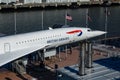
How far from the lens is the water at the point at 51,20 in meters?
94.0

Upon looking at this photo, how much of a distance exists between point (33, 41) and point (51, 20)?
5943 centimetres

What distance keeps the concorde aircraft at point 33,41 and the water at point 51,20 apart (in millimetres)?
33559

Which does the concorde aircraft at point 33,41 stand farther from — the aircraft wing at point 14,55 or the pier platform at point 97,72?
the pier platform at point 97,72

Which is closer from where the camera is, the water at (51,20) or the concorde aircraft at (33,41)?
the concorde aircraft at (33,41)

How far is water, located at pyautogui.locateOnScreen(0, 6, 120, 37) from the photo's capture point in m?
94.0

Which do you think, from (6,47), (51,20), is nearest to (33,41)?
(6,47)

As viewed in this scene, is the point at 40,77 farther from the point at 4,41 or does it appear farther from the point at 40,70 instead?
the point at 4,41

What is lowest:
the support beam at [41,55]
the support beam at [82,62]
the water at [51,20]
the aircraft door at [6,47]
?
the water at [51,20]

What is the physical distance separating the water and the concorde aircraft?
33559 mm

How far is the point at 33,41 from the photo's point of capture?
49812 mm

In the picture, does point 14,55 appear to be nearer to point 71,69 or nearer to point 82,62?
point 71,69

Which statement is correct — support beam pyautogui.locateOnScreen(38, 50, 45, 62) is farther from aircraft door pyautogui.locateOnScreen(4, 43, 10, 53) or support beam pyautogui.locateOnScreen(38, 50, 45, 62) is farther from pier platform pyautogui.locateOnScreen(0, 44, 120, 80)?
aircraft door pyautogui.locateOnScreen(4, 43, 10, 53)

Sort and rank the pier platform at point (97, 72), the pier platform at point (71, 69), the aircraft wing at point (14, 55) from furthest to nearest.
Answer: the aircraft wing at point (14, 55) < the pier platform at point (71, 69) < the pier platform at point (97, 72)

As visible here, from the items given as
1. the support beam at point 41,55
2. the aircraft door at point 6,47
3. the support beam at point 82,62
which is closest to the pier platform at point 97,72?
the support beam at point 82,62
